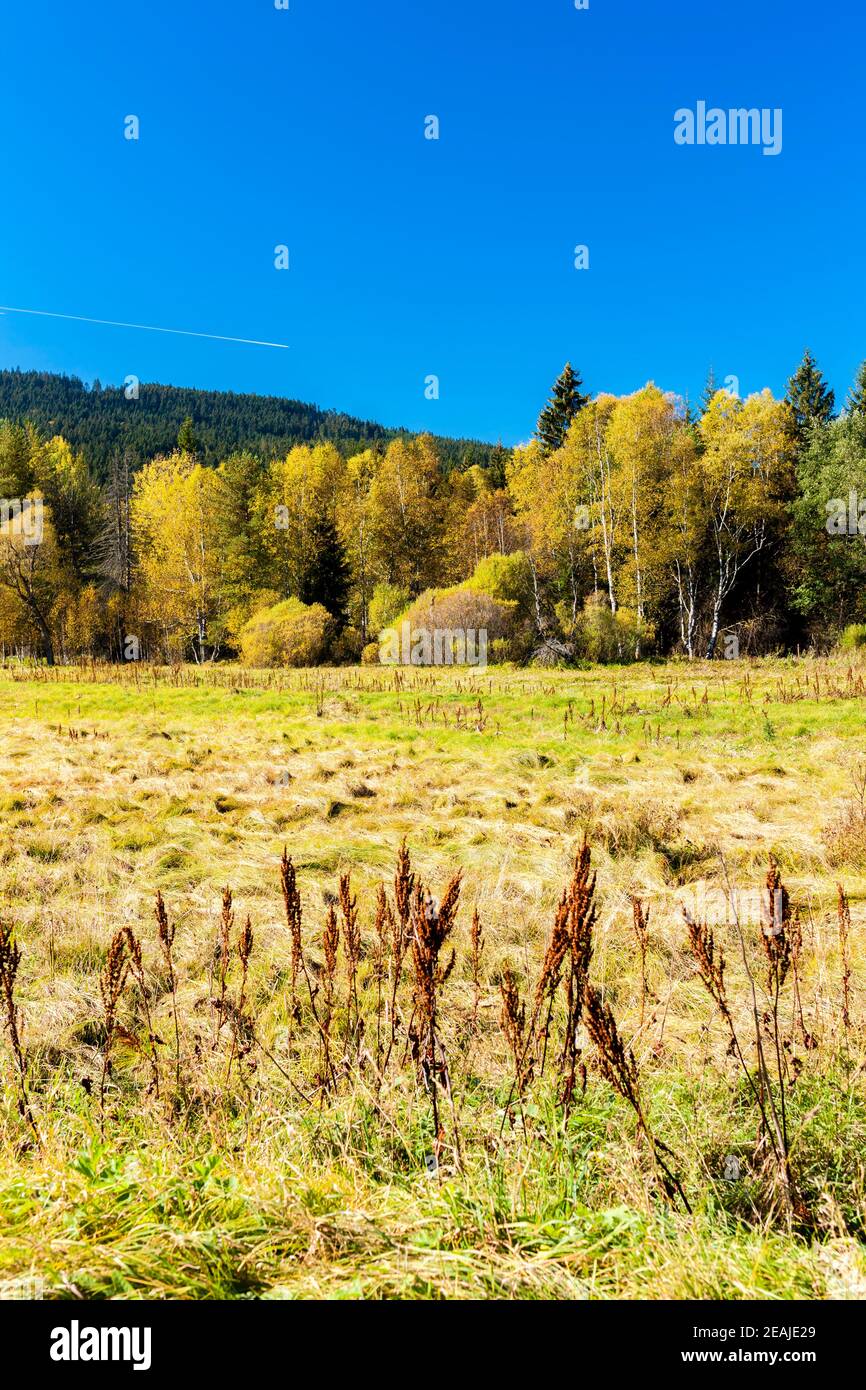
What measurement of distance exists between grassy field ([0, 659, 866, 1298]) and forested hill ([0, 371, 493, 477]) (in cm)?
9208

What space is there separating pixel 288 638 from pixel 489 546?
48.4 ft

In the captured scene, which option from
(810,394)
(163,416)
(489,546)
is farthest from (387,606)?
(163,416)

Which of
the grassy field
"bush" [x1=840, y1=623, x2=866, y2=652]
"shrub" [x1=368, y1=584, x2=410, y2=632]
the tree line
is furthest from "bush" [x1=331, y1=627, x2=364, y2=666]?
the grassy field

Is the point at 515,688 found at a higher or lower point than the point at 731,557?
lower

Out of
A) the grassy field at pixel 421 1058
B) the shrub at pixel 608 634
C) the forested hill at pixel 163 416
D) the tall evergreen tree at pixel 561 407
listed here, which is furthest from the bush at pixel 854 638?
the forested hill at pixel 163 416

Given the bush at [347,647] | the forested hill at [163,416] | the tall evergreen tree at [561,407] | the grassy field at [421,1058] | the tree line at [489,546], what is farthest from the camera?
the forested hill at [163,416]

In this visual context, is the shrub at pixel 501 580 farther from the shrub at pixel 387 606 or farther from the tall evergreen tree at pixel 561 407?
the tall evergreen tree at pixel 561 407

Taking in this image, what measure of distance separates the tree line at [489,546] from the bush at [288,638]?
86 millimetres

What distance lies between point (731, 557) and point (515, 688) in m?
16.7

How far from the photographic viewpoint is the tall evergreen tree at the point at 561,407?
44.4m

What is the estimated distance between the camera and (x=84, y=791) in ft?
25.9

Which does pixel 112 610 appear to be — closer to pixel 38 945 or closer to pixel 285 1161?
pixel 38 945

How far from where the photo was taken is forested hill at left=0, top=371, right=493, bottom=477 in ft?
326

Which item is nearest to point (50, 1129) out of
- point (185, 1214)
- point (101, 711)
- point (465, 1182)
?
point (185, 1214)
